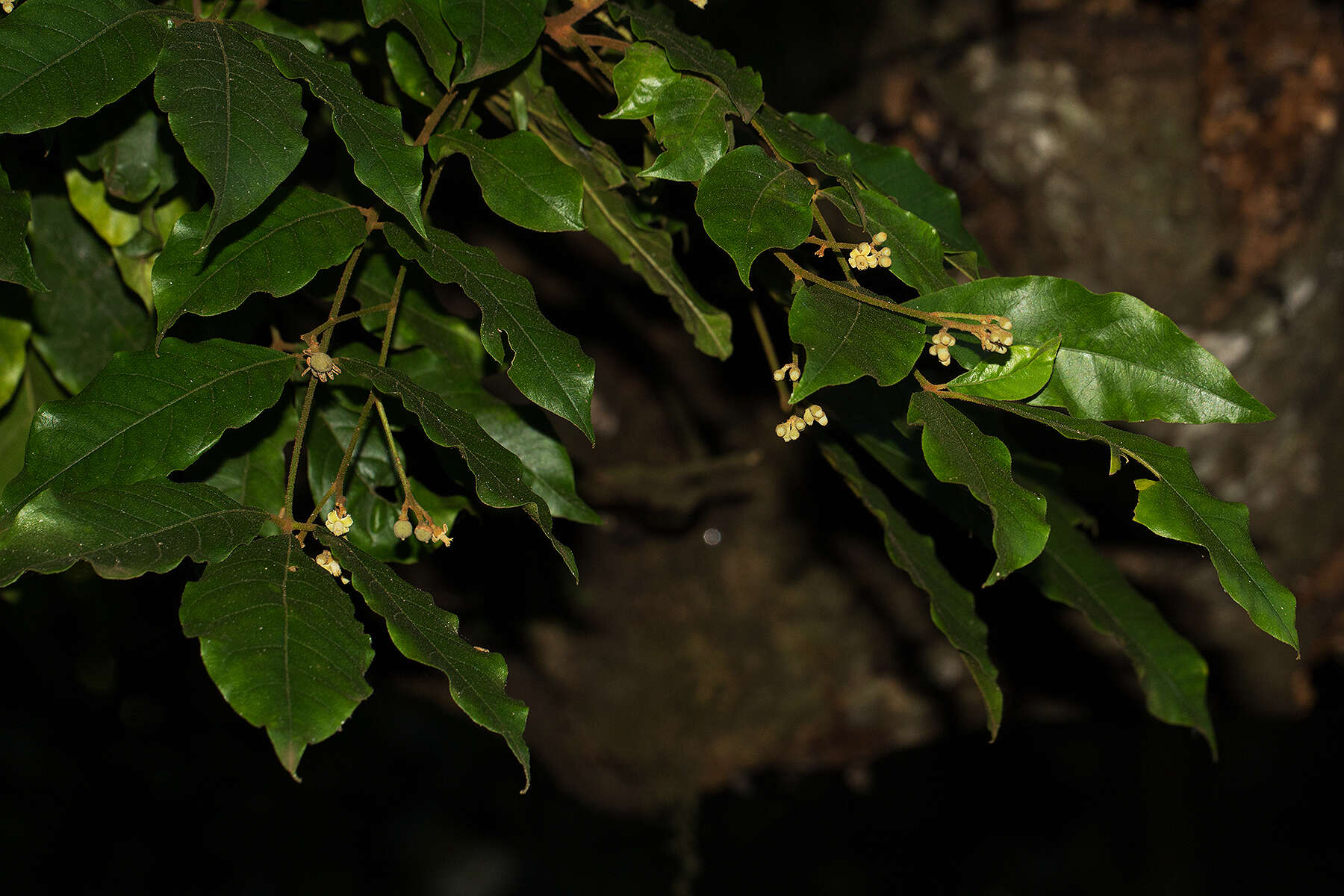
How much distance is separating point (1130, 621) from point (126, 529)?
2.95 feet

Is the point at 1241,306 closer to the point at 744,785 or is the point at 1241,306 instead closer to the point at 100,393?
the point at 744,785

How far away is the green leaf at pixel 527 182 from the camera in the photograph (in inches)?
30.0

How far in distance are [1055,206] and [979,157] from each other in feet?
0.55

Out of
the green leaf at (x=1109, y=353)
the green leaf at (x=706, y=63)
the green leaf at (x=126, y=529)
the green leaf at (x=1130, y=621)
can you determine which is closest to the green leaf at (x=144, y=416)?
the green leaf at (x=126, y=529)

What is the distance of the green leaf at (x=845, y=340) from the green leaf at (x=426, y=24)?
32cm

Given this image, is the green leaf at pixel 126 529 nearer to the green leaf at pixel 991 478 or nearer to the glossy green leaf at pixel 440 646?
the glossy green leaf at pixel 440 646

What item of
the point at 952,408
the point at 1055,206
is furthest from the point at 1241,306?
the point at 952,408

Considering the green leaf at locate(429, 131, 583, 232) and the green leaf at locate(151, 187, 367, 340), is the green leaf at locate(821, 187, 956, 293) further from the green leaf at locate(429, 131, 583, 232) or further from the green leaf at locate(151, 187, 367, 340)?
the green leaf at locate(151, 187, 367, 340)

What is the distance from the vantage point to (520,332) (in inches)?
28.3

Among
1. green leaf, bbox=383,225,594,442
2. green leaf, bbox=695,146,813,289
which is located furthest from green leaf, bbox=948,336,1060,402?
green leaf, bbox=383,225,594,442

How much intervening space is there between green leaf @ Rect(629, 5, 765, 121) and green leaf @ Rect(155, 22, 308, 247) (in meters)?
0.25

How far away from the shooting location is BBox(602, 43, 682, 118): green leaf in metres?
0.74

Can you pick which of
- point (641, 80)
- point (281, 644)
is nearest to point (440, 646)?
point (281, 644)

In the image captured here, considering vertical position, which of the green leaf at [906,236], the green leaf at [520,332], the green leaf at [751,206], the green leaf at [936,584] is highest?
the green leaf at [751,206]
